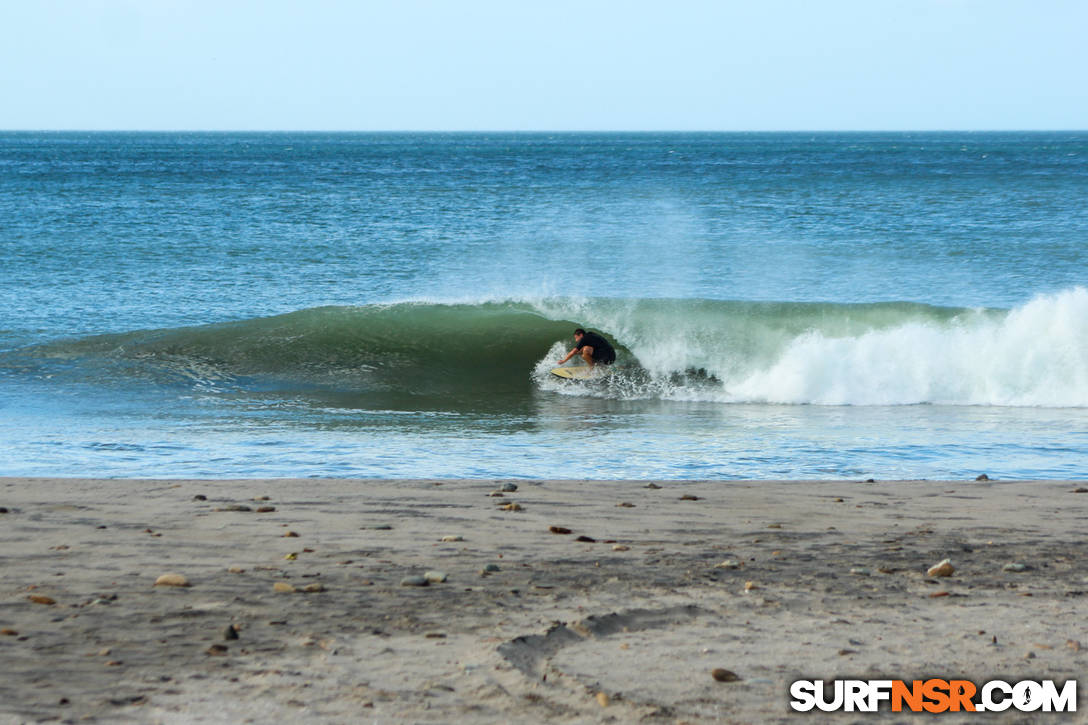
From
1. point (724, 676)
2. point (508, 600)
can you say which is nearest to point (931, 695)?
point (724, 676)

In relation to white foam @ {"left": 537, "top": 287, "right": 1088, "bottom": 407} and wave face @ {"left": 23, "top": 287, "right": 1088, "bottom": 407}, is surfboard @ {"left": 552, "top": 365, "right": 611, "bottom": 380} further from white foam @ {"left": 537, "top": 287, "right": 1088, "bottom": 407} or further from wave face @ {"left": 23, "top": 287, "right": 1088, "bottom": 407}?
white foam @ {"left": 537, "top": 287, "right": 1088, "bottom": 407}

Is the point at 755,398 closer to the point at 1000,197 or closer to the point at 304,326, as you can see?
the point at 304,326

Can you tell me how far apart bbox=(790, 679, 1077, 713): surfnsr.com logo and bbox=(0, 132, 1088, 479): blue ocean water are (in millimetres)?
4627

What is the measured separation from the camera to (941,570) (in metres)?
5.54

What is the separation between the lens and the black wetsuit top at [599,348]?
14773 mm

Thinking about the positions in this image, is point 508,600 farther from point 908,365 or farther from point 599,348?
point 908,365

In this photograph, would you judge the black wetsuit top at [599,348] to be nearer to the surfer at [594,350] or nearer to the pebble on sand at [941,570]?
the surfer at [594,350]

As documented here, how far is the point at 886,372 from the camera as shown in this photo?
13992 millimetres

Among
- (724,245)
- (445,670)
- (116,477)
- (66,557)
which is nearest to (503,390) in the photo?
(116,477)

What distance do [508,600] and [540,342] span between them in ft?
40.3

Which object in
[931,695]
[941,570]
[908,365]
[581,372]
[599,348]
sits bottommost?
[581,372]

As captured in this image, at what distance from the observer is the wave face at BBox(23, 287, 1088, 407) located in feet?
45.4

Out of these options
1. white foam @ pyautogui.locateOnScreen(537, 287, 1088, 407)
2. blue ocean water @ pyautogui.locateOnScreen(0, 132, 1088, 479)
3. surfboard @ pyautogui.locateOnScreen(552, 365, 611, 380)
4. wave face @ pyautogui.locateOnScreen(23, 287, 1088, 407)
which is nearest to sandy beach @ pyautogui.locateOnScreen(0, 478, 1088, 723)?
blue ocean water @ pyautogui.locateOnScreen(0, 132, 1088, 479)

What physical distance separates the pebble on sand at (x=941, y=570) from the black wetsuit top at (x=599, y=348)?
931cm
